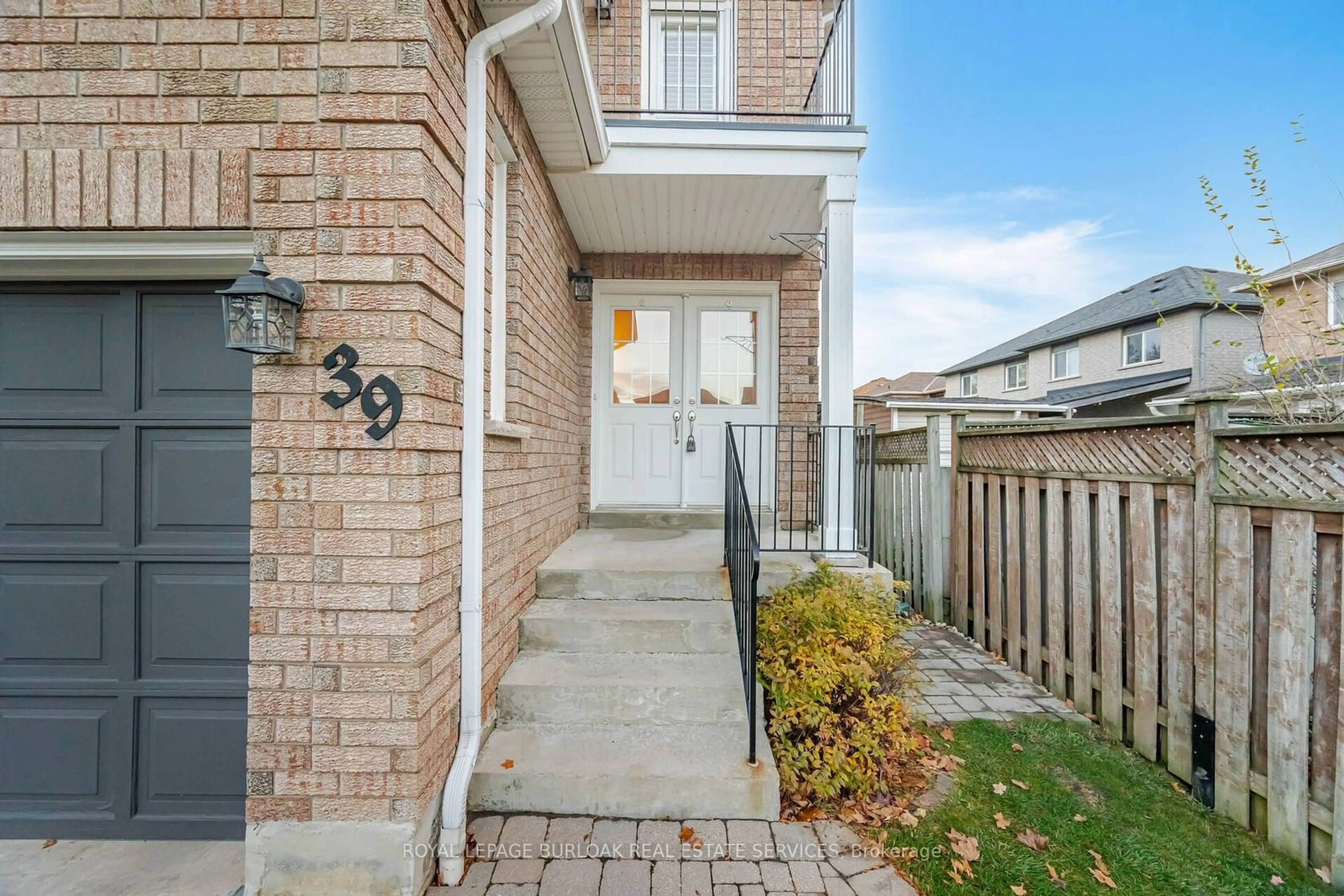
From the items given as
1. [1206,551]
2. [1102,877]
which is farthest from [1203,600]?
[1102,877]

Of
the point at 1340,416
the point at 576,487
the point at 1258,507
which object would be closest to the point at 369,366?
the point at 576,487

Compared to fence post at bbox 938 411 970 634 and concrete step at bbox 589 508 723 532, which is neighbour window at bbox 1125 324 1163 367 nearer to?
fence post at bbox 938 411 970 634

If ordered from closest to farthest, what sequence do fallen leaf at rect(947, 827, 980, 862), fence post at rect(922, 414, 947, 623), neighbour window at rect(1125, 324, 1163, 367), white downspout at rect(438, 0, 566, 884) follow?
fallen leaf at rect(947, 827, 980, 862) < white downspout at rect(438, 0, 566, 884) < fence post at rect(922, 414, 947, 623) < neighbour window at rect(1125, 324, 1163, 367)

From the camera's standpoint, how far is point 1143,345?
1450cm

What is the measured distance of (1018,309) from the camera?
22844mm

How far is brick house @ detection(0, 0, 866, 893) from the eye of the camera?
192 cm

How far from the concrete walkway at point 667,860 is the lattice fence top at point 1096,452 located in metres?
2.36

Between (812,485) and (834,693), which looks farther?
(812,485)

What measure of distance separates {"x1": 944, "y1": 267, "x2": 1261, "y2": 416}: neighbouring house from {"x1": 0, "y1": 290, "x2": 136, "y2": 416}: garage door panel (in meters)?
13.1

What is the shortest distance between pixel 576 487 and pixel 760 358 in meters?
2.08

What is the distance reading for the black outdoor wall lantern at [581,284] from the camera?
4.72m

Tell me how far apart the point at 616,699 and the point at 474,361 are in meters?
1.70

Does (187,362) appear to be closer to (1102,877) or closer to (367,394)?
(367,394)

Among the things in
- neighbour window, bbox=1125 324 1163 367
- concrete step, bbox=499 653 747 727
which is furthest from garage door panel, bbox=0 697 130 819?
neighbour window, bbox=1125 324 1163 367
